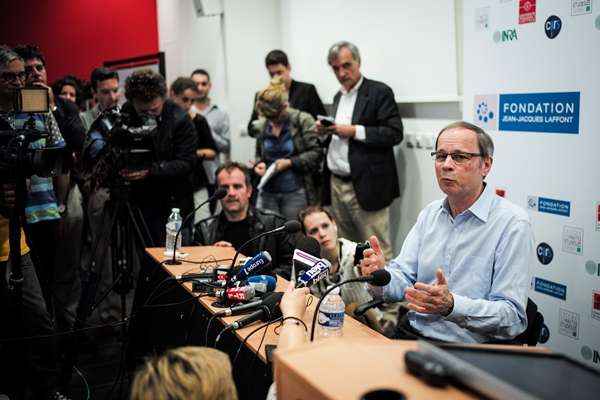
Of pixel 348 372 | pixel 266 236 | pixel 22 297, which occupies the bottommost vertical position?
pixel 22 297

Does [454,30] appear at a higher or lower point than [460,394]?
higher

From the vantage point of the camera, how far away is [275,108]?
4.29 m

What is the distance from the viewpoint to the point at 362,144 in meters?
4.25

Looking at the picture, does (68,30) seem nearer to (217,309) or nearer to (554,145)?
(217,309)

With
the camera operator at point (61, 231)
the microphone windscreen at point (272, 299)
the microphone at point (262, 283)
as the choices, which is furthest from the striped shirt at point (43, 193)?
the microphone windscreen at point (272, 299)

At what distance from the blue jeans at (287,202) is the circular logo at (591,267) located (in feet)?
6.85

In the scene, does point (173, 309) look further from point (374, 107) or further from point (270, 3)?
point (270, 3)

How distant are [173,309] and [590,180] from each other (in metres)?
1.89

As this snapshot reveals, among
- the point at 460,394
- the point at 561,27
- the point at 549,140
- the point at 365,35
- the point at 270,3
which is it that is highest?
the point at 270,3

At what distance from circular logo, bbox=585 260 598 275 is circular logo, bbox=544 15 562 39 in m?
1.01

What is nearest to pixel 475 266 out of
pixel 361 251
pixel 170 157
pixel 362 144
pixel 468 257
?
pixel 468 257

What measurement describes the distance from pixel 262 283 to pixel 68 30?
25.6 feet

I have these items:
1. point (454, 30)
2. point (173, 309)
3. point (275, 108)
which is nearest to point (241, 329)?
point (173, 309)

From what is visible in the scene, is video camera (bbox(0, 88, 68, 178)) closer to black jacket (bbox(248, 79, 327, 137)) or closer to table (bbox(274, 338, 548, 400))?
table (bbox(274, 338, 548, 400))
